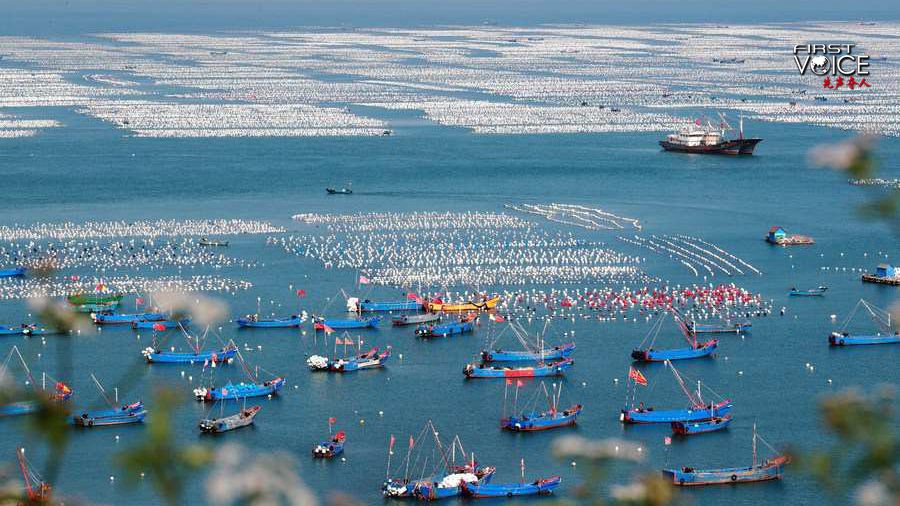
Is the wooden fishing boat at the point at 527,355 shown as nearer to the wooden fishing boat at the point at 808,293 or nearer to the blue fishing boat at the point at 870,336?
the blue fishing boat at the point at 870,336

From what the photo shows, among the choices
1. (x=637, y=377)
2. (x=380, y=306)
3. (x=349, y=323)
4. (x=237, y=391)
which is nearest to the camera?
(x=637, y=377)

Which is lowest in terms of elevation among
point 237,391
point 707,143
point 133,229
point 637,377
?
point 237,391

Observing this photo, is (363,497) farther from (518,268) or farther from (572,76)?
(572,76)

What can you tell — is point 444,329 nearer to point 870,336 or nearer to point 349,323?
point 349,323

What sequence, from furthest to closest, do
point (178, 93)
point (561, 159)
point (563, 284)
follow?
1. point (178, 93)
2. point (561, 159)
3. point (563, 284)

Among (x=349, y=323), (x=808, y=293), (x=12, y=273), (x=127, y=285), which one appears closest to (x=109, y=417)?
(x=349, y=323)

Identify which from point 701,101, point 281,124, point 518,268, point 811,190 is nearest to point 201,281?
point 518,268

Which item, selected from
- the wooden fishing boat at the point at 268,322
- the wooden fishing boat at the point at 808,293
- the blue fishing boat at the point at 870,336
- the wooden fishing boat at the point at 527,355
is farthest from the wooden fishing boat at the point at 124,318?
the wooden fishing boat at the point at 808,293
